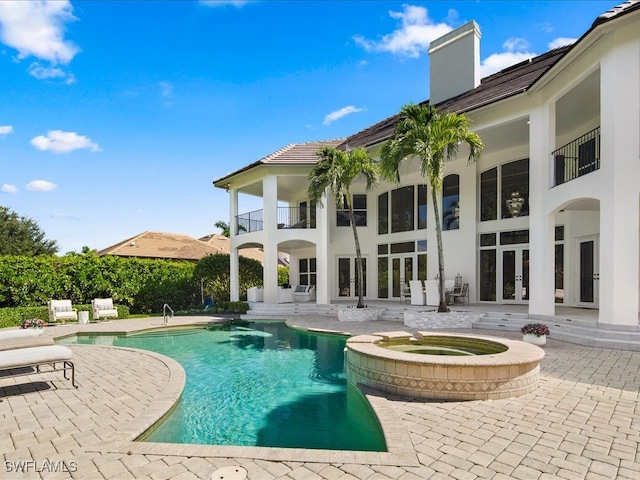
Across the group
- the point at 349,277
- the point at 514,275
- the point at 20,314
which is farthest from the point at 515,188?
the point at 20,314

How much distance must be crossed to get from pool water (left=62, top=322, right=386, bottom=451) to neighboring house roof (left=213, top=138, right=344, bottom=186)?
31.7 ft

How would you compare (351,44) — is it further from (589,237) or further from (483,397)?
(483,397)

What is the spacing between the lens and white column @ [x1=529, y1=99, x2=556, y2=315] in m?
12.4

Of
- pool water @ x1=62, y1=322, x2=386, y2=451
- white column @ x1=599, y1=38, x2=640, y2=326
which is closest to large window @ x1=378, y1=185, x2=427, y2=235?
pool water @ x1=62, y1=322, x2=386, y2=451

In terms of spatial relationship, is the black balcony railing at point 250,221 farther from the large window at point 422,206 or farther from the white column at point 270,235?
the large window at point 422,206

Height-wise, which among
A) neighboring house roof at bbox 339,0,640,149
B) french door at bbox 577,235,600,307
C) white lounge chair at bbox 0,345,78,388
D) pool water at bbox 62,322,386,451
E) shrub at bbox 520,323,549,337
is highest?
neighboring house roof at bbox 339,0,640,149

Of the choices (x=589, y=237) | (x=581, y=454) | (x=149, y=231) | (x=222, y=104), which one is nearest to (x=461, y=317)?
(x=589, y=237)

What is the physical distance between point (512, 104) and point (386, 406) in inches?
482

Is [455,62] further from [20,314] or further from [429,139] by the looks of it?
[20,314]

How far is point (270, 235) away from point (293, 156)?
4.37 m

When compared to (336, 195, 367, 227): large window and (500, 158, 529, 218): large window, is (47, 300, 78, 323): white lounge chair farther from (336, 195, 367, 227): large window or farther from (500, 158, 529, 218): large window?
(500, 158, 529, 218): large window

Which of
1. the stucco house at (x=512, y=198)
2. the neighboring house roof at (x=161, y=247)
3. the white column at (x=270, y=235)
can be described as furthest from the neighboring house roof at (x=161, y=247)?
the stucco house at (x=512, y=198)

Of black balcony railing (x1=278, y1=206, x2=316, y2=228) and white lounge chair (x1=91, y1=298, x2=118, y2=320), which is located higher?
black balcony railing (x1=278, y1=206, x2=316, y2=228)

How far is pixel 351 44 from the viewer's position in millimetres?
15719
